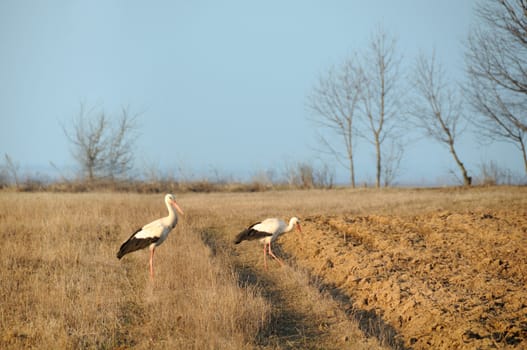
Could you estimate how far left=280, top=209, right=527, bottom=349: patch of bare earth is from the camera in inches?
213

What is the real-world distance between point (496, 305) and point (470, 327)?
0.96m

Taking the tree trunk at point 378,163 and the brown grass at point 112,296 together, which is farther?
the tree trunk at point 378,163

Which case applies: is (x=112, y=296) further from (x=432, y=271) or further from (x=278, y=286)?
(x=432, y=271)

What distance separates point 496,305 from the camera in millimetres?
5906

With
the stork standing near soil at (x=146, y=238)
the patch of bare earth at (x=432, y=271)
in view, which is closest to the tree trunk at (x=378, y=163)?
the patch of bare earth at (x=432, y=271)

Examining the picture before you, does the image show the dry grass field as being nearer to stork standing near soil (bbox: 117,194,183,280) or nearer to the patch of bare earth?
the patch of bare earth

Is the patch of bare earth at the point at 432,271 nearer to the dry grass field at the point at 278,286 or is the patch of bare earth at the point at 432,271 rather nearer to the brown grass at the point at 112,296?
the dry grass field at the point at 278,286

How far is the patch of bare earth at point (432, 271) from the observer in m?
5.42

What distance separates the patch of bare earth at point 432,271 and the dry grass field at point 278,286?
24 mm

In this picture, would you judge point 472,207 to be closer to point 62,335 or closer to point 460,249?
point 460,249

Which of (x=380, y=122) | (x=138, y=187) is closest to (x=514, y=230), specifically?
(x=380, y=122)

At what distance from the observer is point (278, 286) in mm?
8125

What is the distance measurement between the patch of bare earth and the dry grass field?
0.02 meters

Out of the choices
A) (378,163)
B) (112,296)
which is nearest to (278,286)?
(112,296)
